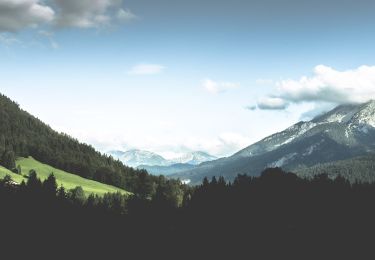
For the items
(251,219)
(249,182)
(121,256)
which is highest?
(249,182)

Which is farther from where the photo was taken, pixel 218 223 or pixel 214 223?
pixel 214 223

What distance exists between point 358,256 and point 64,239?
188ft

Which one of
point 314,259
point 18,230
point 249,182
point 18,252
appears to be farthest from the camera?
point 249,182

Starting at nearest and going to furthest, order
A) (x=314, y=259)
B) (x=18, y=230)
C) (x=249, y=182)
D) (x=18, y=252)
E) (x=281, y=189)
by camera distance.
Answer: (x=314, y=259)
(x=18, y=252)
(x=18, y=230)
(x=281, y=189)
(x=249, y=182)

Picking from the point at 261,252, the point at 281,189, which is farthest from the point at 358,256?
the point at 281,189

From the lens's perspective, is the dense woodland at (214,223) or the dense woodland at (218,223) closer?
the dense woodland at (214,223)

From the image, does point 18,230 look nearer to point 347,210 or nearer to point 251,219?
point 251,219

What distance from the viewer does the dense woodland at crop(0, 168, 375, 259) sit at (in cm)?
9444

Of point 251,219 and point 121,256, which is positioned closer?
point 121,256

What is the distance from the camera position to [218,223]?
4387 inches

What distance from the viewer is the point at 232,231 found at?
103875 mm

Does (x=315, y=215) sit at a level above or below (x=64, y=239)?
above

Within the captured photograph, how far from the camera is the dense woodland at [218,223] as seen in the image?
9444cm

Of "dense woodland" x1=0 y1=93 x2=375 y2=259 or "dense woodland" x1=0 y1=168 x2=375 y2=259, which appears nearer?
"dense woodland" x1=0 y1=93 x2=375 y2=259
